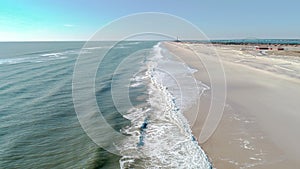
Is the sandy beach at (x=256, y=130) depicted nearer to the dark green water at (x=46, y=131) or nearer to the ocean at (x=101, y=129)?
the ocean at (x=101, y=129)

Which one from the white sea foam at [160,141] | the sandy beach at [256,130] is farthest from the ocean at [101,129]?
the sandy beach at [256,130]

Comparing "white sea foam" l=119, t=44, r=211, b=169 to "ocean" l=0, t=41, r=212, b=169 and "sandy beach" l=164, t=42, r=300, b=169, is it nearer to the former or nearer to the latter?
"ocean" l=0, t=41, r=212, b=169

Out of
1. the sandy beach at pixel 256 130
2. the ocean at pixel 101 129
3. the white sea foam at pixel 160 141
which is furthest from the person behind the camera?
the ocean at pixel 101 129

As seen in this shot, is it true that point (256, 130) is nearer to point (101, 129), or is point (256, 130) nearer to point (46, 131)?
point (101, 129)

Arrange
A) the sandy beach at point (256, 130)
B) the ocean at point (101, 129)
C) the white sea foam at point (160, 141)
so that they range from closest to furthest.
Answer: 1. the sandy beach at point (256, 130)
2. the white sea foam at point (160, 141)
3. the ocean at point (101, 129)

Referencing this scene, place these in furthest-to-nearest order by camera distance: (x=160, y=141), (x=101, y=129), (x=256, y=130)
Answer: (x=101, y=129), (x=256, y=130), (x=160, y=141)

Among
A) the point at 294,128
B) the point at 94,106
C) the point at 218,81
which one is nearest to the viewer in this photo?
the point at 294,128

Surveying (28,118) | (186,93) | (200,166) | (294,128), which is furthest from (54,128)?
(294,128)

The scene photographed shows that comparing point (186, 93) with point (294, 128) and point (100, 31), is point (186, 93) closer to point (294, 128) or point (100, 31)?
point (294, 128)

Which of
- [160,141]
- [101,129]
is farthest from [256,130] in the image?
[101,129]
